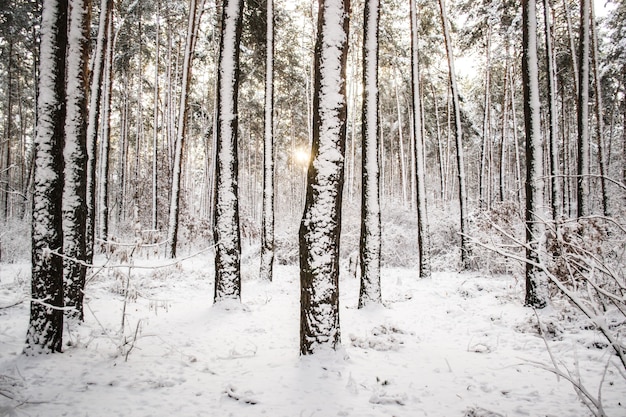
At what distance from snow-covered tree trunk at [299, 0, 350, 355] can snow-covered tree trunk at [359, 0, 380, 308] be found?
238 cm

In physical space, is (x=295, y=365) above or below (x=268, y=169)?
below

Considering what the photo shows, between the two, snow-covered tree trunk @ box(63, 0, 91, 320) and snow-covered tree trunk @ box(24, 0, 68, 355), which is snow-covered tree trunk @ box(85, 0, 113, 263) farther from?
snow-covered tree trunk @ box(24, 0, 68, 355)

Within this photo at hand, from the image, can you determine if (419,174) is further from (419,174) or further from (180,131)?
(180,131)

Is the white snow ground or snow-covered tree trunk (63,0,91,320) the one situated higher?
snow-covered tree trunk (63,0,91,320)

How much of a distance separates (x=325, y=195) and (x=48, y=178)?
323 cm

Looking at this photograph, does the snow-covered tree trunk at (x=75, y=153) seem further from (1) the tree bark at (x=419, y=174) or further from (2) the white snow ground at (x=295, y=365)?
(1) the tree bark at (x=419, y=174)

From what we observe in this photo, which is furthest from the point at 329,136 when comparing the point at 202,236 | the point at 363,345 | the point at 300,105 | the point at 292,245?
the point at 300,105

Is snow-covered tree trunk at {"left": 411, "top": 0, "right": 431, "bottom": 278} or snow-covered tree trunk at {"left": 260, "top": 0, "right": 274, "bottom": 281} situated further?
snow-covered tree trunk at {"left": 411, "top": 0, "right": 431, "bottom": 278}

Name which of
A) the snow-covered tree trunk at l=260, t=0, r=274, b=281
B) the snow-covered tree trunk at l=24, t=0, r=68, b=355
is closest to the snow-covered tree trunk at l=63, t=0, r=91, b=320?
the snow-covered tree trunk at l=24, t=0, r=68, b=355

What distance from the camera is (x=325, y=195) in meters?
4.08

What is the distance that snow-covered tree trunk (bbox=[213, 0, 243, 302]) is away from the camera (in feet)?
20.8

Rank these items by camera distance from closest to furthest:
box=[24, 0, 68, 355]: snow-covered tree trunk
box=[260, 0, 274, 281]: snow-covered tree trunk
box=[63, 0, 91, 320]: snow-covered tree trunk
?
box=[24, 0, 68, 355]: snow-covered tree trunk, box=[63, 0, 91, 320]: snow-covered tree trunk, box=[260, 0, 274, 281]: snow-covered tree trunk

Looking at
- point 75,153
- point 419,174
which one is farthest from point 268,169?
point 75,153

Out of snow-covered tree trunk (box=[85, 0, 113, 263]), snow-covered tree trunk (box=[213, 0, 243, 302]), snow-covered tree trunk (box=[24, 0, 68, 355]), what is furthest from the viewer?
snow-covered tree trunk (box=[85, 0, 113, 263])
